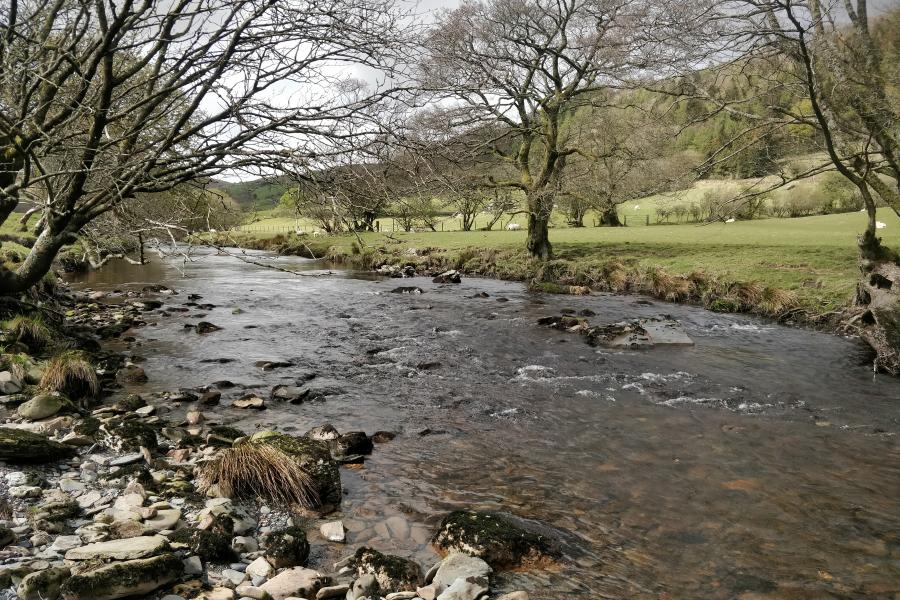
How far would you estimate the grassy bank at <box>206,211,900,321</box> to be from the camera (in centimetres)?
1709

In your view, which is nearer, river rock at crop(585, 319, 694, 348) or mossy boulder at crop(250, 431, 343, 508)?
mossy boulder at crop(250, 431, 343, 508)

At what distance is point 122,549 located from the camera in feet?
13.5

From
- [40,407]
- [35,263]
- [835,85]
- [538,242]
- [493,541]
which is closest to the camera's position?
[493,541]

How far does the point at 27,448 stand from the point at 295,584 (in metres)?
3.65

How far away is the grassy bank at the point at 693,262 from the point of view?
17094 millimetres

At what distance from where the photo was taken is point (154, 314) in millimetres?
17828

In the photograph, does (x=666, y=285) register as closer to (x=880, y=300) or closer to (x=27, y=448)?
(x=880, y=300)

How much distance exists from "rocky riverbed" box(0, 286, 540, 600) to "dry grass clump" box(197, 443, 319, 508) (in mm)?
63

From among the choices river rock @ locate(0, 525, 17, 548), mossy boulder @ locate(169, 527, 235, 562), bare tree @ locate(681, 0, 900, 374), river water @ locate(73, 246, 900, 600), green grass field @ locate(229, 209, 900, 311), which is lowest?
river water @ locate(73, 246, 900, 600)

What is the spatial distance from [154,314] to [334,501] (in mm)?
14622

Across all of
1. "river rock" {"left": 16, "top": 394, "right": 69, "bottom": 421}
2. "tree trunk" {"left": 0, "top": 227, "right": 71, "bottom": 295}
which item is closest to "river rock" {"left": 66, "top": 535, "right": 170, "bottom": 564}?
"river rock" {"left": 16, "top": 394, "right": 69, "bottom": 421}

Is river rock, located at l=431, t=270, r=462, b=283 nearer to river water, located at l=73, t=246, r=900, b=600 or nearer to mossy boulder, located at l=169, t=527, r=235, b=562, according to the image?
river water, located at l=73, t=246, r=900, b=600

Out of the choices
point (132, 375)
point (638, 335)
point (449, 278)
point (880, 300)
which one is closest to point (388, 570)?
point (132, 375)

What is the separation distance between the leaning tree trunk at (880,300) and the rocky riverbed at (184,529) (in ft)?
31.5
